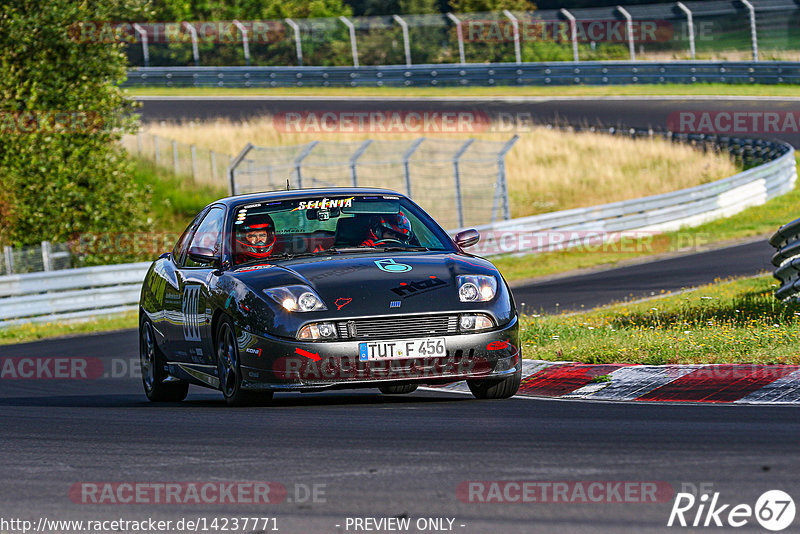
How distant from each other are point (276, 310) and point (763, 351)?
10.9ft

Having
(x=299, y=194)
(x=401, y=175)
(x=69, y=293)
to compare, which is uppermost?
(x=299, y=194)

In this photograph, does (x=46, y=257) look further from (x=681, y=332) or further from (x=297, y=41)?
(x=297, y=41)

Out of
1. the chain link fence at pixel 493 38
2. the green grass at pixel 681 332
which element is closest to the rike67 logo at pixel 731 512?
the green grass at pixel 681 332

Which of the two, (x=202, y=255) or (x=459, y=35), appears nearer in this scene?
(x=202, y=255)

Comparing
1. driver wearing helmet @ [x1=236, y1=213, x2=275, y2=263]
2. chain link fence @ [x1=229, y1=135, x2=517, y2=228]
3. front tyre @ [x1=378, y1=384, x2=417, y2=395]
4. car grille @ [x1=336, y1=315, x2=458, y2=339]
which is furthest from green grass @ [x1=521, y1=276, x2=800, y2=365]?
chain link fence @ [x1=229, y1=135, x2=517, y2=228]

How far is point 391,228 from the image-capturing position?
30.5 ft

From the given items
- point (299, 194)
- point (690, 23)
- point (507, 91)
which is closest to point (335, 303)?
point (299, 194)

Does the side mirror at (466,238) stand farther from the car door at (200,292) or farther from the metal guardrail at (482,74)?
the metal guardrail at (482,74)

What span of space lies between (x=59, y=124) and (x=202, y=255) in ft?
62.9

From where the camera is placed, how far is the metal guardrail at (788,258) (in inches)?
469

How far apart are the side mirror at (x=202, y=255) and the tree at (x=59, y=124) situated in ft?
59.9

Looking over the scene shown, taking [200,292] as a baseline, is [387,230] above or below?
above

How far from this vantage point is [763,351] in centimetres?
891

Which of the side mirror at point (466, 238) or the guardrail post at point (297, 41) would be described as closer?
the side mirror at point (466, 238)
